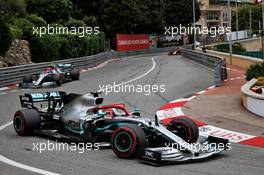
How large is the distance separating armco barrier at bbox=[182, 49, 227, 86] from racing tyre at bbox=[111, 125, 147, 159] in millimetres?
13444

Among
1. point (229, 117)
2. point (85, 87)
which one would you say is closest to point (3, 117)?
point (229, 117)

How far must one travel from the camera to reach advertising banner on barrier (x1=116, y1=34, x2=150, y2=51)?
2650 inches

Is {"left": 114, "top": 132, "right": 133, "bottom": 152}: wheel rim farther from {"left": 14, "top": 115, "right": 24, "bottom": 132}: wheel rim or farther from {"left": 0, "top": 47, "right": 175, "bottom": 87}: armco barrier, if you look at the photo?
{"left": 0, "top": 47, "right": 175, "bottom": 87}: armco barrier

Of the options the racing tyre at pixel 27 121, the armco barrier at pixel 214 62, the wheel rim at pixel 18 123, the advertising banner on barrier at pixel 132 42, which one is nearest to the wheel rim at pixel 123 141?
the racing tyre at pixel 27 121

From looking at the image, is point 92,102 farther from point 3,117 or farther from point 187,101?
point 187,101

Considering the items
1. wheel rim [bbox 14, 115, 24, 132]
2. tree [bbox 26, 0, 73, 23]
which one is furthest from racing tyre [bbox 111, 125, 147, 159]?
tree [bbox 26, 0, 73, 23]

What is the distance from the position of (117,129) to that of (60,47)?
96.1 ft

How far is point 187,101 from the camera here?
17.5 metres

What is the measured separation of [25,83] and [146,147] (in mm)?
15350

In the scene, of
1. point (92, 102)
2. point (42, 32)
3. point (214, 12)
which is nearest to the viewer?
point (92, 102)

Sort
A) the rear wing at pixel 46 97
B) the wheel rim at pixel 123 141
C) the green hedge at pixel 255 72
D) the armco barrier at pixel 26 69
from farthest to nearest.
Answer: the armco barrier at pixel 26 69, the green hedge at pixel 255 72, the rear wing at pixel 46 97, the wheel rim at pixel 123 141

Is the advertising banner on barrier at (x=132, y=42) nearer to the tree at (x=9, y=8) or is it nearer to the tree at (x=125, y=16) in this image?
the tree at (x=125, y=16)

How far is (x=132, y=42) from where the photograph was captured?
6988cm

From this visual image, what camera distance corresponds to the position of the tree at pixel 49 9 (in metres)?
50.6
